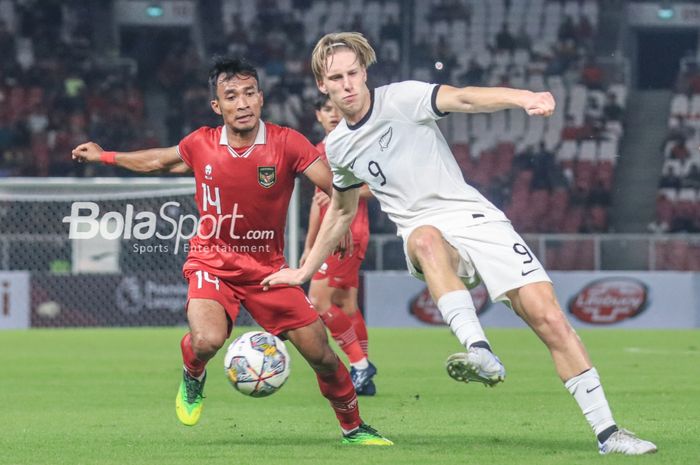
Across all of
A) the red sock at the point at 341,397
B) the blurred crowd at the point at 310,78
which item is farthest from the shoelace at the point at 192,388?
the blurred crowd at the point at 310,78

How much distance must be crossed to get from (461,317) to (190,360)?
1898 mm


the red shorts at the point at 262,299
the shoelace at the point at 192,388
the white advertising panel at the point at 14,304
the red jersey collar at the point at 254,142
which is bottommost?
the white advertising panel at the point at 14,304

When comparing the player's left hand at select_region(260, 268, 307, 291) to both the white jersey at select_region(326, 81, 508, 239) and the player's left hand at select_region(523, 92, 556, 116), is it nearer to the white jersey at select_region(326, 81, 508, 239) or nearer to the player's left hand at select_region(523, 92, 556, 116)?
the white jersey at select_region(326, 81, 508, 239)

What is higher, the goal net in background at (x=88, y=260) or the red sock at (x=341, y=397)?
the red sock at (x=341, y=397)

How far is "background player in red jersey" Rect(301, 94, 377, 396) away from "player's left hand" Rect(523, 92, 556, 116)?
177 inches

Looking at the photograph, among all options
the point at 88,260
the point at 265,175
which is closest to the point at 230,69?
the point at 265,175

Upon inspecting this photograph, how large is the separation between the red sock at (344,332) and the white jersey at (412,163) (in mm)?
3820

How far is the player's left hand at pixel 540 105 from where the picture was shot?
5508mm

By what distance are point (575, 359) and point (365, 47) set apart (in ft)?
5.93

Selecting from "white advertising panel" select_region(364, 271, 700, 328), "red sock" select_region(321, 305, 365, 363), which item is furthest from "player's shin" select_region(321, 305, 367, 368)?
"white advertising panel" select_region(364, 271, 700, 328)

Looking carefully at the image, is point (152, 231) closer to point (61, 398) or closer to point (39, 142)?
point (61, 398)

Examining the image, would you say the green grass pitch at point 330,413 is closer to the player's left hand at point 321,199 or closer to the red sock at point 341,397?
the red sock at point 341,397

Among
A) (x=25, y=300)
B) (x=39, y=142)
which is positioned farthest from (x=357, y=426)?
(x=39, y=142)

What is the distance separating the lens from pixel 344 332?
10445 millimetres
